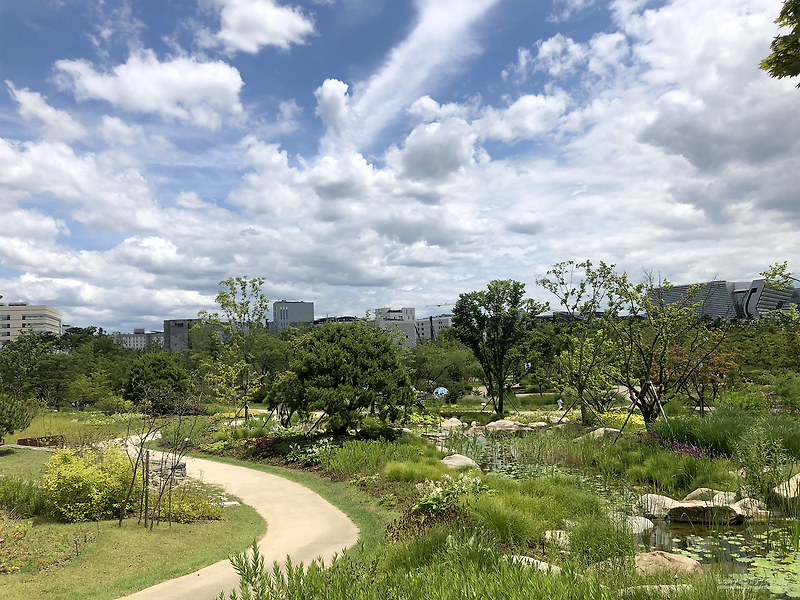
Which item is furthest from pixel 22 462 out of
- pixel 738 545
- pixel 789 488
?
pixel 789 488

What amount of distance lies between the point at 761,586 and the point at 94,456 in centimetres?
872

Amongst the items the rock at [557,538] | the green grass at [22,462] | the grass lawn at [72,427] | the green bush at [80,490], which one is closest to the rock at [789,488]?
the rock at [557,538]

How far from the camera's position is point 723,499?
736 cm

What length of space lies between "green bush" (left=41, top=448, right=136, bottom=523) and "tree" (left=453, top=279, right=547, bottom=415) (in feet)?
47.0

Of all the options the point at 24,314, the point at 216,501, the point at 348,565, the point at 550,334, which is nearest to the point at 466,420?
the point at 550,334

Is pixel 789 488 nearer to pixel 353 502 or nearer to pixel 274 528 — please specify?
pixel 353 502

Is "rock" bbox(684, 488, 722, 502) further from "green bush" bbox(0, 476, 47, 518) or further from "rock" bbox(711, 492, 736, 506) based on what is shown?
"green bush" bbox(0, 476, 47, 518)

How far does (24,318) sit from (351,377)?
142 meters

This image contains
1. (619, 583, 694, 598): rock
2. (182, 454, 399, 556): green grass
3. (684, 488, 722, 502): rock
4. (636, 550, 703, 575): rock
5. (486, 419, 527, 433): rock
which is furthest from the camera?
(486, 419, 527, 433): rock

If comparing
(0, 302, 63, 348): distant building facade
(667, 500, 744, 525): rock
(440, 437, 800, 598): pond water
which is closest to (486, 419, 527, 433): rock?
(440, 437, 800, 598): pond water

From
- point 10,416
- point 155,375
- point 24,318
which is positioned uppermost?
point 24,318

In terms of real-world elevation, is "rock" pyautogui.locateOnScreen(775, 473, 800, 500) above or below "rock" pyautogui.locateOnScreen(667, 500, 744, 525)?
above

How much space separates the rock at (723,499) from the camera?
23.3 ft

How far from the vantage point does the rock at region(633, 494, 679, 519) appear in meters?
7.50
